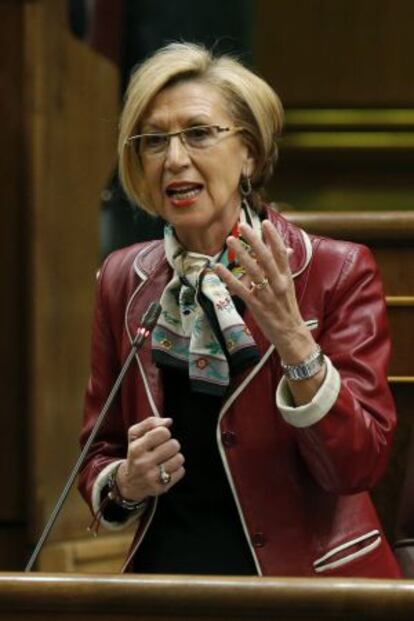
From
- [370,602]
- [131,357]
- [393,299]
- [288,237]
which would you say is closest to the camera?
[370,602]

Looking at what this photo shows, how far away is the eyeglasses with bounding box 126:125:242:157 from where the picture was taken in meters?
1.65

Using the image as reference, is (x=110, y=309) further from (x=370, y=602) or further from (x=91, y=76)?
(x=91, y=76)

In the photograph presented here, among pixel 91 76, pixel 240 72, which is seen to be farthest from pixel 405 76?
pixel 240 72

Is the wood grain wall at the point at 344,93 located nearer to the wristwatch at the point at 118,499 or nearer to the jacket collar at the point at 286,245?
the jacket collar at the point at 286,245

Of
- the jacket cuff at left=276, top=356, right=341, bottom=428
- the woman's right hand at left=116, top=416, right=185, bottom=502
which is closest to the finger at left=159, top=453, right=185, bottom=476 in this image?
the woman's right hand at left=116, top=416, right=185, bottom=502

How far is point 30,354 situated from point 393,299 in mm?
753

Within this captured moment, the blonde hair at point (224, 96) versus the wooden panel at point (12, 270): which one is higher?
the blonde hair at point (224, 96)

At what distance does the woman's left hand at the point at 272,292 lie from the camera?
1.46m

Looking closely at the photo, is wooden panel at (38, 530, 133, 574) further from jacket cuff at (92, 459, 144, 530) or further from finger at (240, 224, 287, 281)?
finger at (240, 224, 287, 281)

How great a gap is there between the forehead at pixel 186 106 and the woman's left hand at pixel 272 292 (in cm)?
20

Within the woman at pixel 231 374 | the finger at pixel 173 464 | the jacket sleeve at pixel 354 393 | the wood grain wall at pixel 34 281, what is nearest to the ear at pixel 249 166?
the woman at pixel 231 374

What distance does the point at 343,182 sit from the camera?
258 centimetres

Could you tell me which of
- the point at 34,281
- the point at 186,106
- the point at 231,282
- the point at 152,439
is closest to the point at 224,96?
the point at 186,106

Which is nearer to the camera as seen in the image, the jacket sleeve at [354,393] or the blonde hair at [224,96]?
the jacket sleeve at [354,393]
